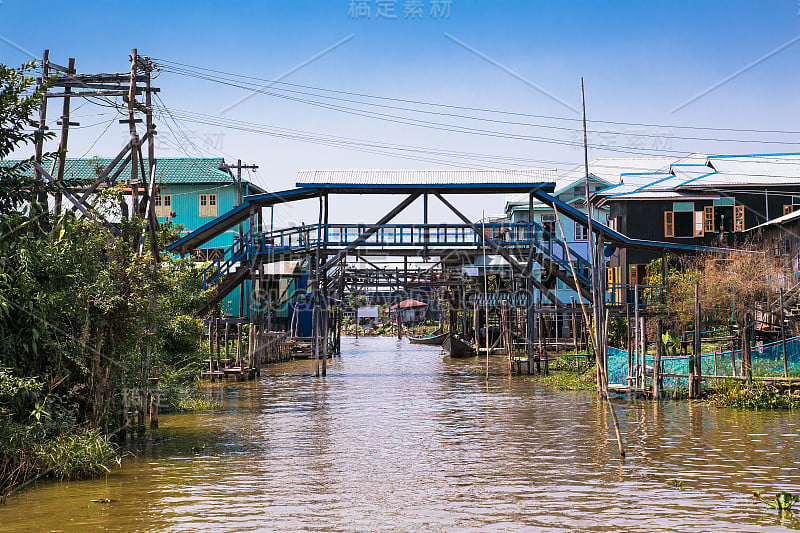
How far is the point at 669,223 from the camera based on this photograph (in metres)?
36.2

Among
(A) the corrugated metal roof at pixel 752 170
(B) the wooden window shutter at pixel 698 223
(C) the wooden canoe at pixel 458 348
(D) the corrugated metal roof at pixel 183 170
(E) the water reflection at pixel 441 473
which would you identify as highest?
(D) the corrugated metal roof at pixel 183 170

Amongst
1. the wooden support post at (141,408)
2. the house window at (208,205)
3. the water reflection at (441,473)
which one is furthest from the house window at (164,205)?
the wooden support post at (141,408)

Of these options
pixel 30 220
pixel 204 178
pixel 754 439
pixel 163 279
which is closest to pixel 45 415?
pixel 30 220

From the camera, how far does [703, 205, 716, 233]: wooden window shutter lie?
115ft

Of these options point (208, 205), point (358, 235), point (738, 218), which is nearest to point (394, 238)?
point (358, 235)

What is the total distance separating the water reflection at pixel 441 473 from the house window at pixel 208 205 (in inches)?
1069

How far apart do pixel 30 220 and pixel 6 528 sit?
4635mm

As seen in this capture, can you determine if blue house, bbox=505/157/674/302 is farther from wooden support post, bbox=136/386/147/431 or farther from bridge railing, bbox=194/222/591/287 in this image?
wooden support post, bbox=136/386/147/431

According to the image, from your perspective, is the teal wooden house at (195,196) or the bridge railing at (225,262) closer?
the bridge railing at (225,262)

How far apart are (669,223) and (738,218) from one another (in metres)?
2.74

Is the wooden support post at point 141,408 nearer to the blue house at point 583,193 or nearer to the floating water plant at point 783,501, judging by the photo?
the floating water plant at point 783,501

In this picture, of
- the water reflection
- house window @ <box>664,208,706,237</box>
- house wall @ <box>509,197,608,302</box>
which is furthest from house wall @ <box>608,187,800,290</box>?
the water reflection

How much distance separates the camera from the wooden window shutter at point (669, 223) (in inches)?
1422

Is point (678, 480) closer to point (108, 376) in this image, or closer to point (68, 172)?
point (108, 376)
